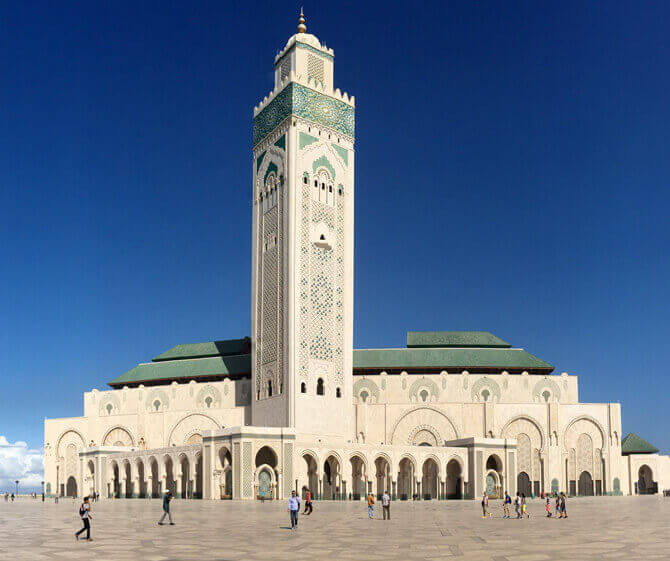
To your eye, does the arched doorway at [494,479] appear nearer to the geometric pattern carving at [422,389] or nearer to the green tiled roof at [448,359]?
the geometric pattern carving at [422,389]

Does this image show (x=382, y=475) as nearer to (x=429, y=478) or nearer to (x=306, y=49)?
(x=429, y=478)

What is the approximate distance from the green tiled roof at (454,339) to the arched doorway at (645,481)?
14.2 m

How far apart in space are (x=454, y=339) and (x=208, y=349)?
20.1m

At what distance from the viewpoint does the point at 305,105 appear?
57.6m

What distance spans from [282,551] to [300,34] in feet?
162

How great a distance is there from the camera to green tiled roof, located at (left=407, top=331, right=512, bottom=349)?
66.9m

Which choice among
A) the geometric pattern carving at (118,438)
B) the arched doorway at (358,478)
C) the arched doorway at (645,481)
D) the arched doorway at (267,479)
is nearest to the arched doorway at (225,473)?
the arched doorway at (267,479)

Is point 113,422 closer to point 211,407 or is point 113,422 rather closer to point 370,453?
point 211,407

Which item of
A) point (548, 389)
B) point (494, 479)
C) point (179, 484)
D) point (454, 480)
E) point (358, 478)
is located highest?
point (548, 389)

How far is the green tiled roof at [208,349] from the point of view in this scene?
221ft

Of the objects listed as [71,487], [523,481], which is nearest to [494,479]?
[523,481]

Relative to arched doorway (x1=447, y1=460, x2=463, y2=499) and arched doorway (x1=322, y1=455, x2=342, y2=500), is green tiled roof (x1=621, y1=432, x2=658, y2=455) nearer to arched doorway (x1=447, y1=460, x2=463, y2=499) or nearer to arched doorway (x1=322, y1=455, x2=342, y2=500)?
arched doorway (x1=447, y1=460, x2=463, y2=499)

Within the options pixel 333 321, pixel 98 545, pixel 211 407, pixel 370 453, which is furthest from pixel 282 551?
pixel 211 407

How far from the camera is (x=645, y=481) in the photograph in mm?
66312
